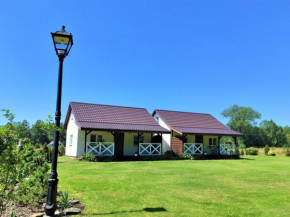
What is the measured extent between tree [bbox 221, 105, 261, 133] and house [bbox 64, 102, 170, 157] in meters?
55.2

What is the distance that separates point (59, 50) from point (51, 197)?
2.90 m

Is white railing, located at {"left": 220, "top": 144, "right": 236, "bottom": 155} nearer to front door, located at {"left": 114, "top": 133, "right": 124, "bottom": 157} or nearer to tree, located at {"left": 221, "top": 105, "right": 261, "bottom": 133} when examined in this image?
front door, located at {"left": 114, "top": 133, "right": 124, "bottom": 157}

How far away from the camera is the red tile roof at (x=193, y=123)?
2141cm

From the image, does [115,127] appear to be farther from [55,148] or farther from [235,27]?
[55,148]

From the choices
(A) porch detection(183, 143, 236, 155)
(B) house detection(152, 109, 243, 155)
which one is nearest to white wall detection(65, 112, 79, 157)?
(B) house detection(152, 109, 243, 155)

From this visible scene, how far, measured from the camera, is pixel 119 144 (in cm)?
1902

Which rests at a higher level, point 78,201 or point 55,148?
point 55,148

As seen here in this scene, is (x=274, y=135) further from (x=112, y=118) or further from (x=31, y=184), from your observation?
(x=31, y=184)

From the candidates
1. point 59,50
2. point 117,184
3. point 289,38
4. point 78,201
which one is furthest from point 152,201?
point 289,38

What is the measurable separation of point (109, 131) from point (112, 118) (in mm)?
2598

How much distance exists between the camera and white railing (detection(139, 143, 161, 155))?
748 inches

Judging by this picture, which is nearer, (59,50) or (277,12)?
(59,50)

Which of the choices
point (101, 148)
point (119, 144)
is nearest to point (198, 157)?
point (119, 144)

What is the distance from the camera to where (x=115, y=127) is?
17.8m
